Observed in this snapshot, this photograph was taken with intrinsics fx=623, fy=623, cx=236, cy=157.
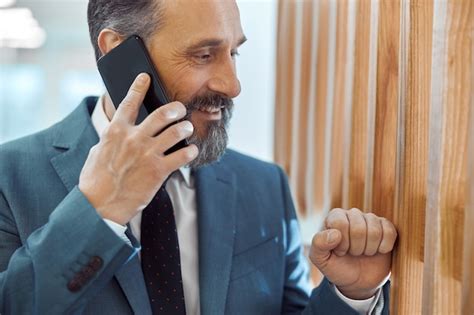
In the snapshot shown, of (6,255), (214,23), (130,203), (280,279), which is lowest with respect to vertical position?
(280,279)

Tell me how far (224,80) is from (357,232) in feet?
1.15

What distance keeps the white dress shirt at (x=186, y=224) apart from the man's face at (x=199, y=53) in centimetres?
16

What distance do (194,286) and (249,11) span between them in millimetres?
1060

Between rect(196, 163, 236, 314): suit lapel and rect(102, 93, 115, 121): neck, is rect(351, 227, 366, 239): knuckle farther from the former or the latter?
rect(102, 93, 115, 121): neck

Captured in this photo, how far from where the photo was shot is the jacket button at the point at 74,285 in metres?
0.91

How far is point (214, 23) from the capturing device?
1.06 m

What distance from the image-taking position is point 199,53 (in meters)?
1.08

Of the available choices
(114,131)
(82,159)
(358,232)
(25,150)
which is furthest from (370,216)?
(25,150)

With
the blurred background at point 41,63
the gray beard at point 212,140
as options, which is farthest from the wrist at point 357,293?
the blurred background at point 41,63

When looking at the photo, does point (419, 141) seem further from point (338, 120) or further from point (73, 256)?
point (338, 120)

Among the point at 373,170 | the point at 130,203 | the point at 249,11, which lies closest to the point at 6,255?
the point at 130,203

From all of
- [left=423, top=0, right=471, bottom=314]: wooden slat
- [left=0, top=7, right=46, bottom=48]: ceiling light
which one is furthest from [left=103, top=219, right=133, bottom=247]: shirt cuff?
[left=0, top=7, right=46, bottom=48]: ceiling light

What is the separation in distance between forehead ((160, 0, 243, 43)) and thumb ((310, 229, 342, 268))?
37cm

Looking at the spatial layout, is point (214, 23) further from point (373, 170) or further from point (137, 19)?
point (373, 170)
